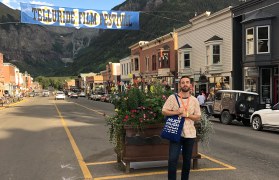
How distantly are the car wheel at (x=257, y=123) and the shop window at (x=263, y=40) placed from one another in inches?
458

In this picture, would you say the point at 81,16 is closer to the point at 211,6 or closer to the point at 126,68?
the point at 126,68

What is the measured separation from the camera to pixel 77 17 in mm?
28562

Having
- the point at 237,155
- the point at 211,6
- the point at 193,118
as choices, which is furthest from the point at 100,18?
the point at 211,6

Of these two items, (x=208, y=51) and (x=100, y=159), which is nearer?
(x=100, y=159)

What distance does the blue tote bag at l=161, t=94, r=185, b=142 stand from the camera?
595 centimetres

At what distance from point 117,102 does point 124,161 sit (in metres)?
1.25

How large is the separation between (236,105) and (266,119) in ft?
9.41

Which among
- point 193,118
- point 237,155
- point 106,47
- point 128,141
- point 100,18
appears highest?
point 106,47

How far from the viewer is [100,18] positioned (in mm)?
29016

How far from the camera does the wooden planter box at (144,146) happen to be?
7480 mm

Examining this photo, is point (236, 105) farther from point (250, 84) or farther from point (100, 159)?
point (250, 84)

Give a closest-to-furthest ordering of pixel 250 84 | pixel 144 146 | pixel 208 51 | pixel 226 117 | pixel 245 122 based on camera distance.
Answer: pixel 144 146 → pixel 245 122 → pixel 226 117 → pixel 250 84 → pixel 208 51

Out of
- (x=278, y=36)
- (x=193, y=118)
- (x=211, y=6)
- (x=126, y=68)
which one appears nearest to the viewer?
(x=193, y=118)

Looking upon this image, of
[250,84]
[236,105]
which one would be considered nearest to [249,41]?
[250,84]
